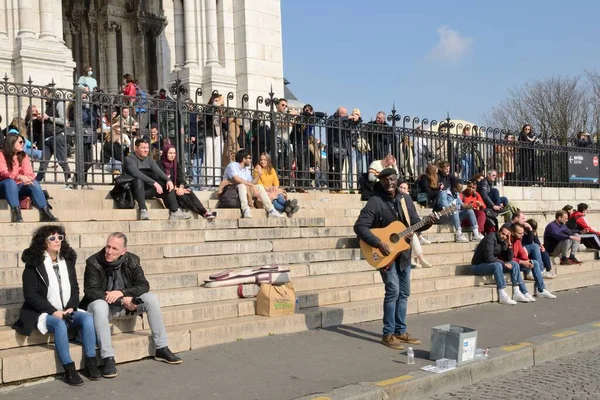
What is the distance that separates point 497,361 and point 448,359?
65 cm

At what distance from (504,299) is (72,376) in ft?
23.1

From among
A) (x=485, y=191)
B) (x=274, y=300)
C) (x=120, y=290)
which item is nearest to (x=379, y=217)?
(x=274, y=300)

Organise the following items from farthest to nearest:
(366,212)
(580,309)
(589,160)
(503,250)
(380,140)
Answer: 1. (589,160)
2. (380,140)
3. (503,250)
4. (580,309)
5. (366,212)

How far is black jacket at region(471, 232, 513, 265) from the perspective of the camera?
11805 mm

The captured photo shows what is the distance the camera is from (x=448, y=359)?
24.0ft

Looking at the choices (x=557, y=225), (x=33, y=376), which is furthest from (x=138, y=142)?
(x=557, y=225)

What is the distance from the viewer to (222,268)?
9859 mm

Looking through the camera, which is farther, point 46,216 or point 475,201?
point 475,201

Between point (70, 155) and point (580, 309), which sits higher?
point (70, 155)

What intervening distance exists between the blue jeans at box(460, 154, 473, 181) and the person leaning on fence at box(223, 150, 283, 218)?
24.4 ft

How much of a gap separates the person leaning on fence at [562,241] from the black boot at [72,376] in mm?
10981

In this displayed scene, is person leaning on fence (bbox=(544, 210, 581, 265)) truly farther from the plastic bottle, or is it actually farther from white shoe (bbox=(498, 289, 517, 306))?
the plastic bottle

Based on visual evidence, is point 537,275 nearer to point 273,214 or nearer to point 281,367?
point 273,214

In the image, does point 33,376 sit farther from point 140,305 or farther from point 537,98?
point 537,98
